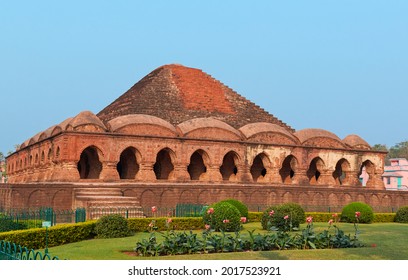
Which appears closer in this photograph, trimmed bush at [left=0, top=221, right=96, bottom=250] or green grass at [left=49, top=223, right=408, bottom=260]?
green grass at [left=49, top=223, right=408, bottom=260]

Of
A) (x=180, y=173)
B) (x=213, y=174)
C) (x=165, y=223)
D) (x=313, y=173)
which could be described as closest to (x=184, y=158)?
(x=180, y=173)

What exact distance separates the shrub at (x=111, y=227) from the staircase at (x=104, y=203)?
2.36m

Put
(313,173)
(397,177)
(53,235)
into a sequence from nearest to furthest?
1. (53,235)
2. (313,173)
3. (397,177)

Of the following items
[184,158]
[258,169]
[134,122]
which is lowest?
[258,169]

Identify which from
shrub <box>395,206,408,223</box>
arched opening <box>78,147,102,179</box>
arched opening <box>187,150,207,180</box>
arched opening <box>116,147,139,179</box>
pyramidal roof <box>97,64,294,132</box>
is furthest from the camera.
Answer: pyramidal roof <box>97,64,294,132</box>

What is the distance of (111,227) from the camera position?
15.5m

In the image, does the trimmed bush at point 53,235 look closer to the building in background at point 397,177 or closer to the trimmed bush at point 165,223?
the trimmed bush at point 165,223

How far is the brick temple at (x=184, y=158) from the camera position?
24.6 meters

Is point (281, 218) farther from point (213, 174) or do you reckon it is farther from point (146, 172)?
point (213, 174)

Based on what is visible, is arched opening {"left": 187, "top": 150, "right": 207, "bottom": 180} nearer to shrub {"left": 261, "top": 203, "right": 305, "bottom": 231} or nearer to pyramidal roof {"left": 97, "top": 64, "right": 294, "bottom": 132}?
pyramidal roof {"left": 97, "top": 64, "right": 294, "bottom": 132}

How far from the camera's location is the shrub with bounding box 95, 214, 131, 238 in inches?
609

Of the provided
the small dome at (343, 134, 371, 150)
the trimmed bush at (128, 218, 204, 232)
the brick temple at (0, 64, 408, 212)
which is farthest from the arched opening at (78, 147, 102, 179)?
the small dome at (343, 134, 371, 150)

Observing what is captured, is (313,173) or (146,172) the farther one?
(313,173)

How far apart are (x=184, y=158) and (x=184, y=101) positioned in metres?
7.30
